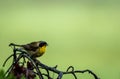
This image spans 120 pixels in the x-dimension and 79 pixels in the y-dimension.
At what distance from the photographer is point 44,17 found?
2479 mm

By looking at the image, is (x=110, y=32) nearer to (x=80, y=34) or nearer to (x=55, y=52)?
(x=80, y=34)

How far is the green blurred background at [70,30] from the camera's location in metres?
2.39

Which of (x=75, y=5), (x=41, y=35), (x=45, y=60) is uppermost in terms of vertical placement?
(x=75, y=5)

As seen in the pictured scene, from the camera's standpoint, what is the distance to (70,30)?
2.49 m

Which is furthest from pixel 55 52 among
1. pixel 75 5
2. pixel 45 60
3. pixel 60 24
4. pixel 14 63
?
pixel 14 63

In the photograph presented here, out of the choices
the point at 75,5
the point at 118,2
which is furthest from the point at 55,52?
the point at 118,2

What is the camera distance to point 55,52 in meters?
2.38

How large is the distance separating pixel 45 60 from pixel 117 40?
63 centimetres

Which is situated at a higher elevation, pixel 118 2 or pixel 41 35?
pixel 118 2

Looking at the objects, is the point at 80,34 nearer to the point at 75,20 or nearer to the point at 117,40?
the point at 75,20

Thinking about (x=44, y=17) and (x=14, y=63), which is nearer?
(x=14, y=63)

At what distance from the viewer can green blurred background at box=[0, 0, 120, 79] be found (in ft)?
7.84

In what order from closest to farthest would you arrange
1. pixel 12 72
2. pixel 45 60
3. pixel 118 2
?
pixel 12 72
pixel 45 60
pixel 118 2

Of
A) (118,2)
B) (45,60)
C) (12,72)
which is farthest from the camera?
(118,2)
